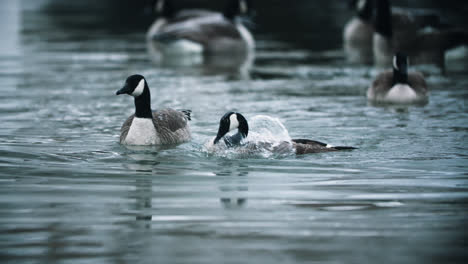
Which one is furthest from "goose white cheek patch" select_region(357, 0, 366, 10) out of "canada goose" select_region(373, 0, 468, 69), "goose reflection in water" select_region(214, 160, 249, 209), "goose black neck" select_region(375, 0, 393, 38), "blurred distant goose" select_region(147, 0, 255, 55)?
"goose reflection in water" select_region(214, 160, 249, 209)

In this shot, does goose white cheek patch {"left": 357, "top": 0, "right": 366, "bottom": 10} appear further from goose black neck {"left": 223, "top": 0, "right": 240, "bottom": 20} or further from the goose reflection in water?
the goose reflection in water

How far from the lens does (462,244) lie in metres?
6.79

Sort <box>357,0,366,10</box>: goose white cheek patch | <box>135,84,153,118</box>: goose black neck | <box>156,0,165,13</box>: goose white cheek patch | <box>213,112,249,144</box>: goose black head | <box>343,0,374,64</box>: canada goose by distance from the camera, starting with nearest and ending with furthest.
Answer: <box>213,112,249,144</box>: goose black head, <box>135,84,153,118</box>: goose black neck, <box>343,0,374,64</box>: canada goose, <box>357,0,366,10</box>: goose white cheek patch, <box>156,0,165,13</box>: goose white cheek patch

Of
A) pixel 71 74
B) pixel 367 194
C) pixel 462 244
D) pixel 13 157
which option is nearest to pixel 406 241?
pixel 462 244

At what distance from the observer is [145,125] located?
37.8 ft

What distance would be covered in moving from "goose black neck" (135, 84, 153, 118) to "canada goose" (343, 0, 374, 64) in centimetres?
1254

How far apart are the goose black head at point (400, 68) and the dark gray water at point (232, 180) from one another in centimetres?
65

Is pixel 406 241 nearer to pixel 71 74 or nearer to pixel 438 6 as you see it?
pixel 71 74

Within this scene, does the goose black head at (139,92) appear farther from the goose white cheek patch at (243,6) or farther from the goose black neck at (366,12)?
the goose black neck at (366,12)

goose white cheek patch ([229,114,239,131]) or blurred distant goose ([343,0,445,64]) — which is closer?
goose white cheek patch ([229,114,239,131])

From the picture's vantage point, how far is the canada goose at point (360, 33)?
960 inches

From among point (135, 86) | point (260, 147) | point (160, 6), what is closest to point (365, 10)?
point (160, 6)

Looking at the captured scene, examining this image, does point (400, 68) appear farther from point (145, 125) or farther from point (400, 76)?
point (145, 125)

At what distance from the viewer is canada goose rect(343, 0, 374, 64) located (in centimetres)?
2438
